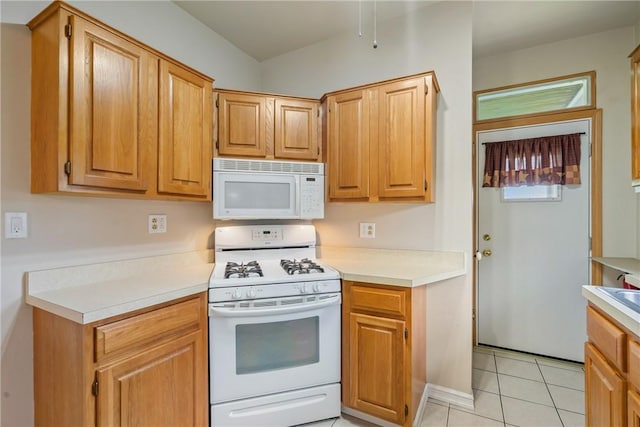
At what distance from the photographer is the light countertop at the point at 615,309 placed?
3.21 ft

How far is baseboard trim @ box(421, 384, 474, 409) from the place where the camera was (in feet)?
6.53

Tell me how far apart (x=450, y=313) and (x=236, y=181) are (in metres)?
1.76

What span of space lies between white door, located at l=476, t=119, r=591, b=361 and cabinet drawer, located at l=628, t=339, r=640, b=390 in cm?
183

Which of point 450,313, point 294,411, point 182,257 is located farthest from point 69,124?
point 450,313

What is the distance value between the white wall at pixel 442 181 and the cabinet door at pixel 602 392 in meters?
0.72

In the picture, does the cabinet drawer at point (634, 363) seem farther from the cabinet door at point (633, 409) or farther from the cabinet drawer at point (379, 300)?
the cabinet drawer at point (379, 300)

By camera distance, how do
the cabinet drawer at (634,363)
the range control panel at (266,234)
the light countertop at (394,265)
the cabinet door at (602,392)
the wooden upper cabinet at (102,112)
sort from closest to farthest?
the cabinet drawer at (634,363), the cabinet door at (602,392), the wooden upper cabinet at (102,112), the light countertop at (394,265), the range control panel at (266,234)

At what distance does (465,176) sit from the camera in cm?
201

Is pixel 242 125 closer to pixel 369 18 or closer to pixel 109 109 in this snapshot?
pixel 109 109

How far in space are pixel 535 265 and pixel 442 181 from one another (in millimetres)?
1389

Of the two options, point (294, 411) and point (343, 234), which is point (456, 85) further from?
point (294, 411)

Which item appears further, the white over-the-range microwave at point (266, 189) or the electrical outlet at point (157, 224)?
the white over-the-range microwave at point (266, 189)

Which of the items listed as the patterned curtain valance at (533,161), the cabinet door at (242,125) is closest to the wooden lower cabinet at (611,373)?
the patterned curtain valance at (533,161)

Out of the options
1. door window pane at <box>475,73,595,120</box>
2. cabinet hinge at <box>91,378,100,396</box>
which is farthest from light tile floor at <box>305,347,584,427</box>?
door window pane at <box>475,73,595,120</box>
